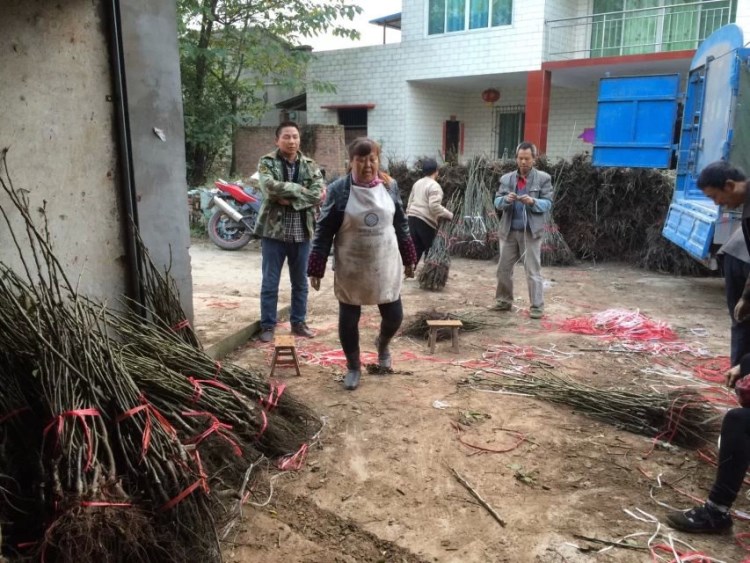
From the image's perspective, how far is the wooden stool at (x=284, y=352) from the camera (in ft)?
12.9

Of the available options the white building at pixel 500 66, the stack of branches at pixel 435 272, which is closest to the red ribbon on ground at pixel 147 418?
the stack of branches at pixel 435 272

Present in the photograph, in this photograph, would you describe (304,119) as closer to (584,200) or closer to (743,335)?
(584,200)

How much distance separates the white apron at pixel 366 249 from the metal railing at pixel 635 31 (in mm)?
9879

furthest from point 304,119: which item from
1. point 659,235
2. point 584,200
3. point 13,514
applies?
point 13,514

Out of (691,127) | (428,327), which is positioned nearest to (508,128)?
(691,127)

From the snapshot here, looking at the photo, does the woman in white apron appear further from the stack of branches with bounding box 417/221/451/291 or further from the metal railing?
the metal railing

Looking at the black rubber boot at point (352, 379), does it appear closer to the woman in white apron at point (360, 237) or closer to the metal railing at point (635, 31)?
the woman in white apron at point (360, 237)

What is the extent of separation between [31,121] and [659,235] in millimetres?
A: 7830

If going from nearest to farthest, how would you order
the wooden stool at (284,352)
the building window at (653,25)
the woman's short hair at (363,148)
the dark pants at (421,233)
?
the woman's short hair at (363,148) < the wooden stool at (284,352) < the dark pants at (421,233) < the building window at (653,25)

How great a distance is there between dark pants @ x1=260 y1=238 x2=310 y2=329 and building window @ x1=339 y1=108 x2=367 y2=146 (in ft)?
35.7

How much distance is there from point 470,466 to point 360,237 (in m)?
1.41

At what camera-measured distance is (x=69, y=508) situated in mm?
1818

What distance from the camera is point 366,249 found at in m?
3.48

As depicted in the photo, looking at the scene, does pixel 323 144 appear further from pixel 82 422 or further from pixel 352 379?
pixel 82 422
